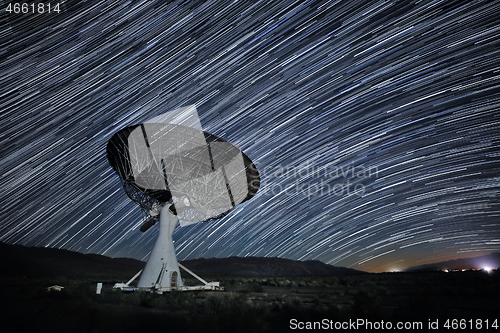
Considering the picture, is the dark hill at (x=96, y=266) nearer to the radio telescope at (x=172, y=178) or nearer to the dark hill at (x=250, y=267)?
the dark hill at (x=250, y=267)

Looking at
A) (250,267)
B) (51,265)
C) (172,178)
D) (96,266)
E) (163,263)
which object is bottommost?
(51,265)

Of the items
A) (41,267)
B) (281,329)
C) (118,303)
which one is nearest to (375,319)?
(281,329)

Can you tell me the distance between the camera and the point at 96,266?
73188 mm

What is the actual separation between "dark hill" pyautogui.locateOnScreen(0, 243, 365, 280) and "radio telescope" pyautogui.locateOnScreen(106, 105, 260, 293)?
3430 centimetres

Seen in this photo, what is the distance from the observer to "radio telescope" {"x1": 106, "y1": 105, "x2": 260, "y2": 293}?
1320 cm

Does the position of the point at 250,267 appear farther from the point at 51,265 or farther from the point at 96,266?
the point at 51,265

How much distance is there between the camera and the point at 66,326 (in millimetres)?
6785

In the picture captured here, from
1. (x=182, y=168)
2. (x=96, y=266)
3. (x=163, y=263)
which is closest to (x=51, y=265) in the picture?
(x=96, y=266)

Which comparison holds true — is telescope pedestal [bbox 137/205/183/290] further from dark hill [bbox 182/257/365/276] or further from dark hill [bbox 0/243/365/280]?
dark hill [bbox 182/257/365/276]

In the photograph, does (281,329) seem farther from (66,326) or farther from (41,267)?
(41,267)

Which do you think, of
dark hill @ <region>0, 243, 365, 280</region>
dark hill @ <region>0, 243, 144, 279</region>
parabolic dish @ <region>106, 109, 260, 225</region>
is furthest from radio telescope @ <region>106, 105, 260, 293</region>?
dark hill @ <region>0, 243, 144, 279</region>

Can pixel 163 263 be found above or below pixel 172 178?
below

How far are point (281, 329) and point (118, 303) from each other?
24.3ft

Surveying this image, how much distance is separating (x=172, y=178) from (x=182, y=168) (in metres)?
0.81
